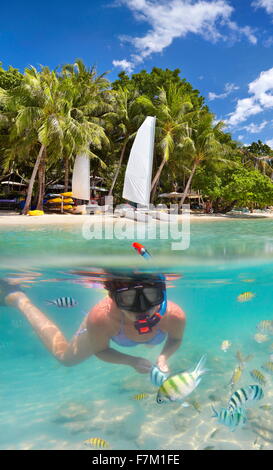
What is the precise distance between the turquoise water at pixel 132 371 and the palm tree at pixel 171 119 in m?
23.9

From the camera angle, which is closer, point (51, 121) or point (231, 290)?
point (231, 290)

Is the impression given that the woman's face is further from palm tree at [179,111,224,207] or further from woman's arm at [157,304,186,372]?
palm tree at [179,111,224,207]

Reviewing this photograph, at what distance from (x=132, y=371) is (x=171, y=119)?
98.9 ft

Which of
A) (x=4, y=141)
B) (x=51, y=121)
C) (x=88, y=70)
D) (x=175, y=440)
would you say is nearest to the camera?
(x=175, y=440)

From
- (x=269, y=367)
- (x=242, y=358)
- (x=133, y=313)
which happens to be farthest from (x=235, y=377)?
(x=133, y=313)

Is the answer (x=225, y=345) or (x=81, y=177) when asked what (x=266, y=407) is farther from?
(x=81, y=177)

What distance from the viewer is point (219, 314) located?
644cm

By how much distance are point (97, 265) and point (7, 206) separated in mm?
26544

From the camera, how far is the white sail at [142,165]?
2047 centimetres

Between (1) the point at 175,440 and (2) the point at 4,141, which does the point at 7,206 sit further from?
(1) the point at 175,440

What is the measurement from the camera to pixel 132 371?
13.1 feet

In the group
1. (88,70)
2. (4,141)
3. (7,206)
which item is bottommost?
(7,206)

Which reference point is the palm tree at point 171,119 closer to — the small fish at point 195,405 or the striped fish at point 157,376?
the small fish at point 195,405
